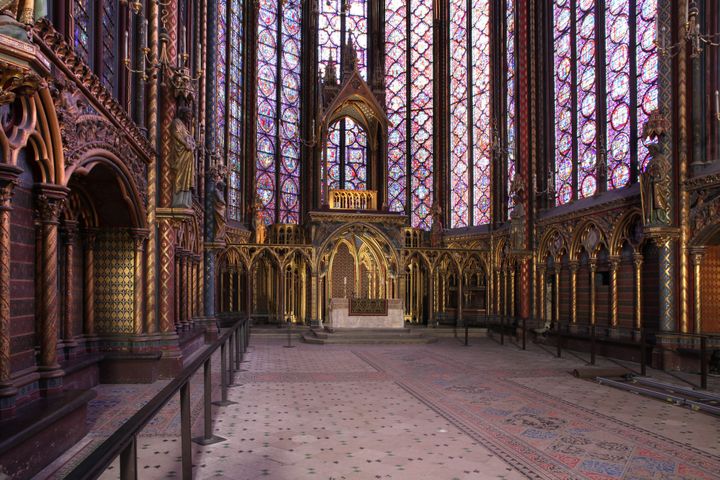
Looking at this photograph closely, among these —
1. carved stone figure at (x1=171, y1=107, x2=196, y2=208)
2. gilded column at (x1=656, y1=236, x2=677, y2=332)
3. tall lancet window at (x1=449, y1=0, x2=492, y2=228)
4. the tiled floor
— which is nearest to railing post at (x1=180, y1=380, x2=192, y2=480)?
the tiled floor

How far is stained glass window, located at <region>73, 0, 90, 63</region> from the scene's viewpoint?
30.9ft

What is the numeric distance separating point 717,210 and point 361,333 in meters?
12.0

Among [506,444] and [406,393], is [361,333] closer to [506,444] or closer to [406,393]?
[406,393]

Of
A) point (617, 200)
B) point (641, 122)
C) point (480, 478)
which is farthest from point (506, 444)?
Result: point (641, 122)

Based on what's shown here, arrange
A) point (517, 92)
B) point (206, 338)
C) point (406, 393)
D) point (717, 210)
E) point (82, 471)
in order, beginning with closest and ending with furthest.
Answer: point (82, 471) < point (406, 393) < point (717, 210) < point (206, 338) < point (517, 92)

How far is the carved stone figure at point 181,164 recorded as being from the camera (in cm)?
1255

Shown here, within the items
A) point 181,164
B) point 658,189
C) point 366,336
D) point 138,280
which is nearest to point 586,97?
point 658,189

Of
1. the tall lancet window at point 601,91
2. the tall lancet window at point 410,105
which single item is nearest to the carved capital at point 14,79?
the tall lancet window at point 601,91

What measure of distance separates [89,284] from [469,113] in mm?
20583

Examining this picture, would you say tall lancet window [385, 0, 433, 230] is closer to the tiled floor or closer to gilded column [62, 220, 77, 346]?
the tiled floor

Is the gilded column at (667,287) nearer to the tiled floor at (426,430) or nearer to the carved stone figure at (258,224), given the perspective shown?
the tiled floor at (426,430)

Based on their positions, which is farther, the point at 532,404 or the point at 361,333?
the point at 361,333

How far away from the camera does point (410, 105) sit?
101 ft

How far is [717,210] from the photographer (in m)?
13.7
